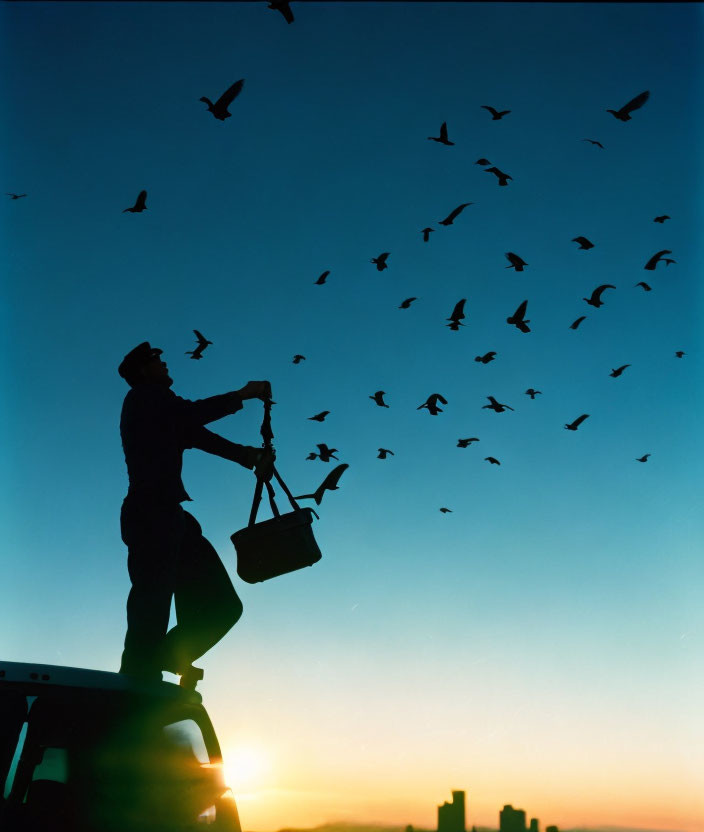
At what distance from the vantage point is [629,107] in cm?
1880

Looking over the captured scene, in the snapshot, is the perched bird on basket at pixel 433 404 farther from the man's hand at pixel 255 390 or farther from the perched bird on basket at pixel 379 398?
the man's hand at pixel 255 390

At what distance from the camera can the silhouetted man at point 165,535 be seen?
4480mm

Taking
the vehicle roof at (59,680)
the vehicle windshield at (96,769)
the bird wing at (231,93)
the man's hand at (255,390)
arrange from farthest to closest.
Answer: the bird wing at (231,93)
the man's hand at (255,390)
the vehicle roof at (59,680)
the vehicle windshield at (96,769)

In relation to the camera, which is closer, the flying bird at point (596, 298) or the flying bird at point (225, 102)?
the flying bird at point (225, 102)

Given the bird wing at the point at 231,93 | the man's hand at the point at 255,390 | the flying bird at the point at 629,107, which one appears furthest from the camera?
the flying bird at the point at 629,107

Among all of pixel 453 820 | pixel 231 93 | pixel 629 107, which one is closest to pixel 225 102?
pixel 231 93

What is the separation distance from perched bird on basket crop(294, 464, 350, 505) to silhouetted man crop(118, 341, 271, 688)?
0.36 metres

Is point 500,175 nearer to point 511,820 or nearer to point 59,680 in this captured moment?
point 59,680

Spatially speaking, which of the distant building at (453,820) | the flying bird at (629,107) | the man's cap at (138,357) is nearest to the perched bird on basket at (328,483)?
the man's cap at (138,357)

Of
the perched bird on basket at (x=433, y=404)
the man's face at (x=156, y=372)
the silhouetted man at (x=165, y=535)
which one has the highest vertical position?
the perched bird on basket at (x=433, y=404)

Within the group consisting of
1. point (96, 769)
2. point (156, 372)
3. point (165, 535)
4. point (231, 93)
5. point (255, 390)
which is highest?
point (231, 93)

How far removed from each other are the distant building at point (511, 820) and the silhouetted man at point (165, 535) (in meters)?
203

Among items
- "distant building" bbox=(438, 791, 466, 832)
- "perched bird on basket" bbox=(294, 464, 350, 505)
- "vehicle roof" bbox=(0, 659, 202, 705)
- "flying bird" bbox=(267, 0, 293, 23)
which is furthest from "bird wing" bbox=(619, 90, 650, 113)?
"distant building" bbox=(438, 791, 466, 832)

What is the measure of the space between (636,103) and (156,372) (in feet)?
55.0
